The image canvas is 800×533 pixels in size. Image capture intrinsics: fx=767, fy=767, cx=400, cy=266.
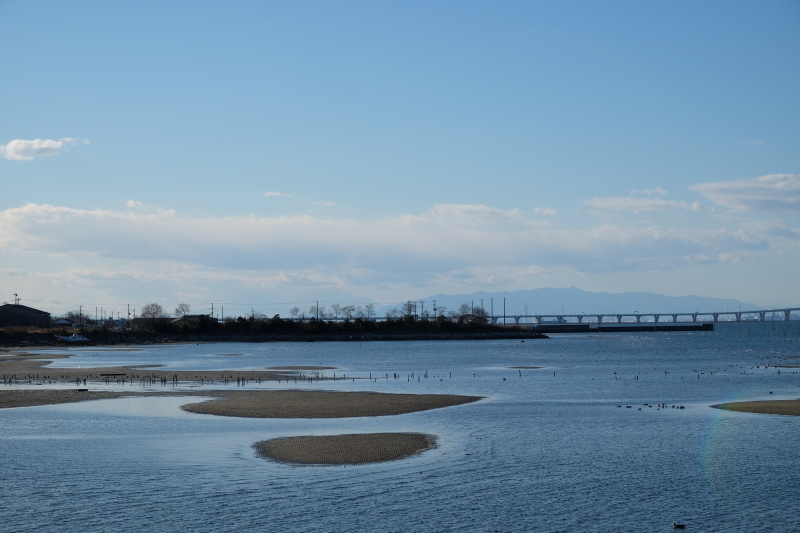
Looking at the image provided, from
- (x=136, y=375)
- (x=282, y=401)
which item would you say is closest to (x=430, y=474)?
(x=282, y=401)

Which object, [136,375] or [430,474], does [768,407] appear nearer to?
[430,474]

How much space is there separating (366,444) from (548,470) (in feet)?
27.6

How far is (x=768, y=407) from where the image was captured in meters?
45.0

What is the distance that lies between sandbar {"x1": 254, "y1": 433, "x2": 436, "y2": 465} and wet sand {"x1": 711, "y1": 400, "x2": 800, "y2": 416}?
20.6 metres

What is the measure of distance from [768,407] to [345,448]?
1066 inches

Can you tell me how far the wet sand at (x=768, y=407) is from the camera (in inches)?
1697

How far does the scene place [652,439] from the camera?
35031mm

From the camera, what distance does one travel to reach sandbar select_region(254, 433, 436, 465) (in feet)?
99.3

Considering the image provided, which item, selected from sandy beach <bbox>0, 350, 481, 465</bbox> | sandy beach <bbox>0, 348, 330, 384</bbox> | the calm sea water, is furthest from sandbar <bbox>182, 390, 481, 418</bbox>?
sandy beach <bbox>0, 348, 330, 384</bbox>

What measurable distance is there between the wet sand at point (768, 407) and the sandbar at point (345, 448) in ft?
67.5

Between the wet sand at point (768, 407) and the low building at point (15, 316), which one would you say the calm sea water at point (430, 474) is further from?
the low building at point (15, 316)

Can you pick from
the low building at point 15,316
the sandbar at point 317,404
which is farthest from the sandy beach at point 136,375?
the low building at point 15,316

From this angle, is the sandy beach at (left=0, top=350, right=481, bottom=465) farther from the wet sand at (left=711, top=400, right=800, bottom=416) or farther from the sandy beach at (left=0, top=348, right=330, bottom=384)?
the wet sand at (left=711, top=400, right=800, bottom=416)

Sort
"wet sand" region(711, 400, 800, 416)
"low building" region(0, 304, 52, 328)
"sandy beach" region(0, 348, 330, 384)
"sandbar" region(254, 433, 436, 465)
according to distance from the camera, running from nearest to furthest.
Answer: "sandbar" region(254, 433, 436, 465) → "wet sand" region(711, 400, 800, 416) → "sandy beach" region(0, 348, 330, 384) → "low building" region(0, 304, 52, 328)
